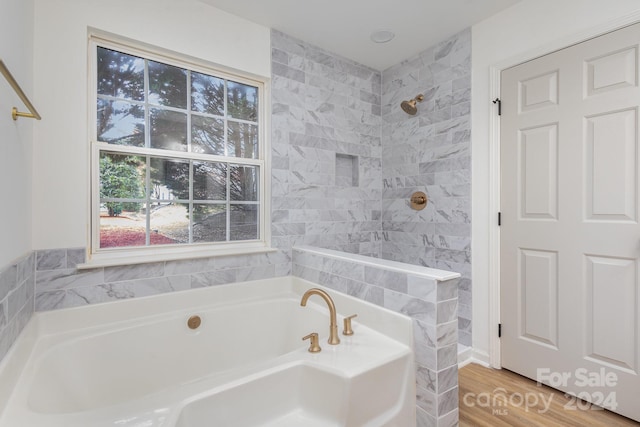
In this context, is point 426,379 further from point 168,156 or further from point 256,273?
point 168,156

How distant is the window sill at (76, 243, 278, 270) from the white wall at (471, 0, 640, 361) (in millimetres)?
1610

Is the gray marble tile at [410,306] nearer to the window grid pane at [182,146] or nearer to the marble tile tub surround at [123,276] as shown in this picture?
the marble tile tub surround at [123,276]

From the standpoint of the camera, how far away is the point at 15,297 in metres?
1.26

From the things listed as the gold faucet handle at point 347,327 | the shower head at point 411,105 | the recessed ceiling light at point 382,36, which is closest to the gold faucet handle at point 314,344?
the gold faucet handle at point 347,327

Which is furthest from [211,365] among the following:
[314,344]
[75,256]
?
[75,256]

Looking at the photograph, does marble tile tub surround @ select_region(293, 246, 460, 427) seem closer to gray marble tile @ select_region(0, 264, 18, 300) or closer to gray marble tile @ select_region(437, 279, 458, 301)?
gray marble tile @ select_region(437, 279, 458, 301)

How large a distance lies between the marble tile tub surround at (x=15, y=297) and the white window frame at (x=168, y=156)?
0.25m

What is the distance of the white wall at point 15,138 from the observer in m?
1.13

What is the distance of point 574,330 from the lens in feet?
6.01

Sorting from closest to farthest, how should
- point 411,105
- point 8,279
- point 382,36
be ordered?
1. point 8,279
2. point 382,36
3. point 411,105

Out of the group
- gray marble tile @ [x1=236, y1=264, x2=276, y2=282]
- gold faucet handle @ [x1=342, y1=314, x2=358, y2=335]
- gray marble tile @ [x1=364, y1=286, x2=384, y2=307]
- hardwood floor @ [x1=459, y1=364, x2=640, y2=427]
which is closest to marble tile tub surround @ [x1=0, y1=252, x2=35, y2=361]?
gray marble tile @ [x1=236, y1=264, x2=276, y2=282]

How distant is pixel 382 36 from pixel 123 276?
2561 mm

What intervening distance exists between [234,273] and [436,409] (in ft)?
4.86

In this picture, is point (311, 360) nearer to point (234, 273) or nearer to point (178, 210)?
point (234, 273)
